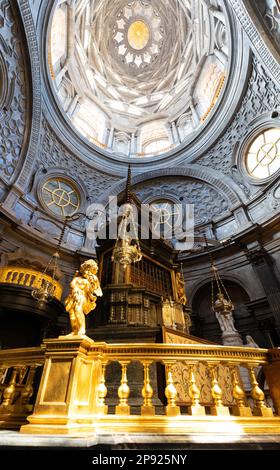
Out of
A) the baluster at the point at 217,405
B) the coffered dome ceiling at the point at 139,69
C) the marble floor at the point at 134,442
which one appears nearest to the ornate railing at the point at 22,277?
the marble floor at the point at 134,442

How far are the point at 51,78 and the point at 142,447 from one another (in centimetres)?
1759

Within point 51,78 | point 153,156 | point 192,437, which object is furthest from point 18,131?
point 192,437

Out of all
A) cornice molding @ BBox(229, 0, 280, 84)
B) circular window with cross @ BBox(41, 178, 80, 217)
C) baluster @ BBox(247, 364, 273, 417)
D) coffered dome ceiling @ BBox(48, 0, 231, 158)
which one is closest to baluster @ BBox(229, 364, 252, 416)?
baluster @ BBox(247, 364, 273, 417)

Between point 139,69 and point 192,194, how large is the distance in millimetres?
16340

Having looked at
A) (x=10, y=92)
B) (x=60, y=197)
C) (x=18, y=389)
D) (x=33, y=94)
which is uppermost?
(x=33, y=94)

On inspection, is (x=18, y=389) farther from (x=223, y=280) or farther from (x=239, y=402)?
(x=223, y=280)

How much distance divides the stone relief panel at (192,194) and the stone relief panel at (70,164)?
7.90 ft

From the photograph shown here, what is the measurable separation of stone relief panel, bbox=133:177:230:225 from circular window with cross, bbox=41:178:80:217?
4423 millimetres

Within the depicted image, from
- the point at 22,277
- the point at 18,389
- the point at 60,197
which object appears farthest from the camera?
the point at 60,197

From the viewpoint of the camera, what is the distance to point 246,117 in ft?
44.9

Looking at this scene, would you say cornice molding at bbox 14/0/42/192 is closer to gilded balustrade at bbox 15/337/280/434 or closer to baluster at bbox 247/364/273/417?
gilded balustrade at bbox 15/337/280/434

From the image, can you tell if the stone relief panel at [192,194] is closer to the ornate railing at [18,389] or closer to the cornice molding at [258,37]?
the cornice molding at [258,37]

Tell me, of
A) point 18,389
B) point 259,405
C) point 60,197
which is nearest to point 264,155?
point 60,197

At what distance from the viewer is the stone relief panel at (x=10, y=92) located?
11.1m
